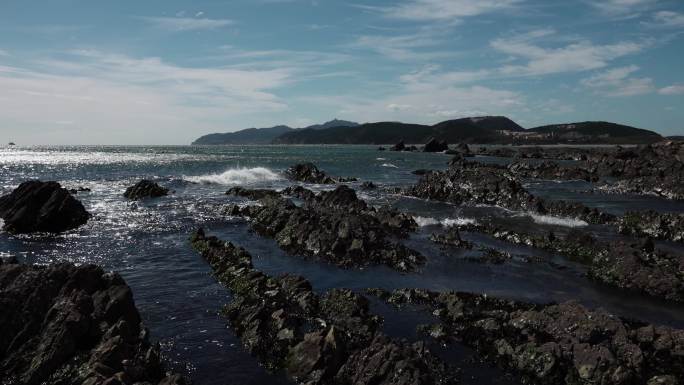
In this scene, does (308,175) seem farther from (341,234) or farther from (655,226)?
(655,226)

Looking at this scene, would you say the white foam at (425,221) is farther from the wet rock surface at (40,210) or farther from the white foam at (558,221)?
the wet rock surface at (40,210)

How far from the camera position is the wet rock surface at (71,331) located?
14242 millimetres

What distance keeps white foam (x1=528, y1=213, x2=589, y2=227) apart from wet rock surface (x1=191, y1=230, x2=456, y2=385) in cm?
2830

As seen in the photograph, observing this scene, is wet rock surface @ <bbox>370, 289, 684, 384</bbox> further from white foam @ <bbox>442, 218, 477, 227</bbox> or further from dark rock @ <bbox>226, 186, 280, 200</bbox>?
dark rock @ <bbox>226, 186, 280, 200</bbox>

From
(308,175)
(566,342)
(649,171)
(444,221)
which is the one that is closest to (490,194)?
(444,221)

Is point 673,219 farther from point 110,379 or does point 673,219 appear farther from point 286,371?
point 110,379

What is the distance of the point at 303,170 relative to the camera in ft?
294

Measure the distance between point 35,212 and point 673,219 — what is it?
179ft

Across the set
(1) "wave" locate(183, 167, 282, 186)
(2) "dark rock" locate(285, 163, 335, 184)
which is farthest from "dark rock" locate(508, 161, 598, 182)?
(1) "wave" locate(183, 167, 282, 186)

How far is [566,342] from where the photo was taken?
54.1ft

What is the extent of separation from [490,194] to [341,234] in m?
30.4

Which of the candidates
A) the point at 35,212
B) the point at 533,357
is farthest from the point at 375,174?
the point at 533,357

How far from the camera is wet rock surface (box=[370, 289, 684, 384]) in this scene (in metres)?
15.1

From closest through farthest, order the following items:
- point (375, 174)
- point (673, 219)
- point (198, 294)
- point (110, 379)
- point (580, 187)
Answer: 1. point (110, 379)
2. point (198, 294)
3. point (673, 219)
4. point (580, 187)
5. point (375, 174)
